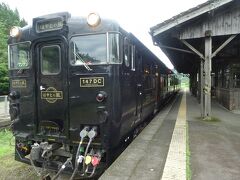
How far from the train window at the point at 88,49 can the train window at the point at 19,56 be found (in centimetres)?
110

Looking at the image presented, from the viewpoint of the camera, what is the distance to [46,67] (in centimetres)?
542

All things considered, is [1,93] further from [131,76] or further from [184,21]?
[131,76]

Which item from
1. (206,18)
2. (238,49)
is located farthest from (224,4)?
(238,49)

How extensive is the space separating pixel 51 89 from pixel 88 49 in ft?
3.50

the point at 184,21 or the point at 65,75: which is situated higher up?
the point at 184,21

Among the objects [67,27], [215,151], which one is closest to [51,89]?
[67,27]

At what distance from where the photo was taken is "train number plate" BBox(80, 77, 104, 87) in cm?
485

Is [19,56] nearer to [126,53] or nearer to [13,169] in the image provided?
[126,53]

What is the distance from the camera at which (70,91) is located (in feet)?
16.7

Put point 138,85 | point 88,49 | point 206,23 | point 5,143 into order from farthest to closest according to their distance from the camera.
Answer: point 206,23, point 5,143, point 138,85, point 88,49

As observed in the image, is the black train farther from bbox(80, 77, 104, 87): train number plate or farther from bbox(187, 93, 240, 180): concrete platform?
bbox(187, 93, 240, 180): concrete platform

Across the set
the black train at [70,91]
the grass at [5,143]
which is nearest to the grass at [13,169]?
the grass at [5,143]

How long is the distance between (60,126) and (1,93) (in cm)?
2800

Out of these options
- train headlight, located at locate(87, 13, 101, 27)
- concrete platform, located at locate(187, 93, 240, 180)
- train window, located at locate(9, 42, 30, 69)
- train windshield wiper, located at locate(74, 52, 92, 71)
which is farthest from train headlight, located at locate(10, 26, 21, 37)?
concrete platform, located at locate(187, 93, 240, 180)
